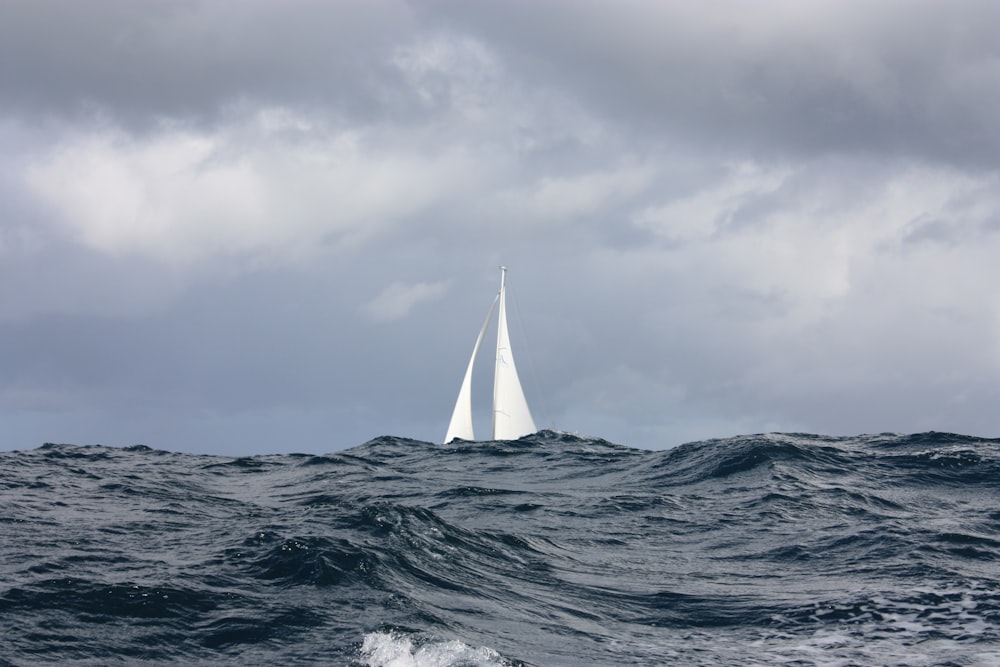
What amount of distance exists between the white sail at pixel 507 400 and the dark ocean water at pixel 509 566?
27.8 m

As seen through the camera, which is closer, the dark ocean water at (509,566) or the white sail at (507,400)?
the dark ocean water at (509,566)

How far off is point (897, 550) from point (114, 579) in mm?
14448

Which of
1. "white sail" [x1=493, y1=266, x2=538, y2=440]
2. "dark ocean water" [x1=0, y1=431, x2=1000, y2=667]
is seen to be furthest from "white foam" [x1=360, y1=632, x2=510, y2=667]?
"white sail" [x1=493, y1=266, x2=538, y2=440]

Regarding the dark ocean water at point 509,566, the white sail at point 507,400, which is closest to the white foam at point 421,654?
the dark ocean water at point 509,566

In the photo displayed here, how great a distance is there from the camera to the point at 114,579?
15.1 meters

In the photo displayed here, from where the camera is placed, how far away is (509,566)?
18.2 m

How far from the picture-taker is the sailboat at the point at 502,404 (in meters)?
58.1

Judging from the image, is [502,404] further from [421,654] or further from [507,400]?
[421,654]

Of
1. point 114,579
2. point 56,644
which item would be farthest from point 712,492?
point 56,644

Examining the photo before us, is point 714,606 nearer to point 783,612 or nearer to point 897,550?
point 783,612

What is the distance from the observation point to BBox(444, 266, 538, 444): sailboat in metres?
58.1

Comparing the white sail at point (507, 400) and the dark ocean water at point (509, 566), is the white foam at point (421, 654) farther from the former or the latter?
the white sail at point (507, 400)

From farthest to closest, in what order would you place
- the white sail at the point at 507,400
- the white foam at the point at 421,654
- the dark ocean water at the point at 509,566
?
the white sail at the point at 507,400 < the dark ocean water at the point at 509,566 < the white foam at the point at 421,654

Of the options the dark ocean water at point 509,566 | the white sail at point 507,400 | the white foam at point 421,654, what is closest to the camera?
the white foam at point 421,654
